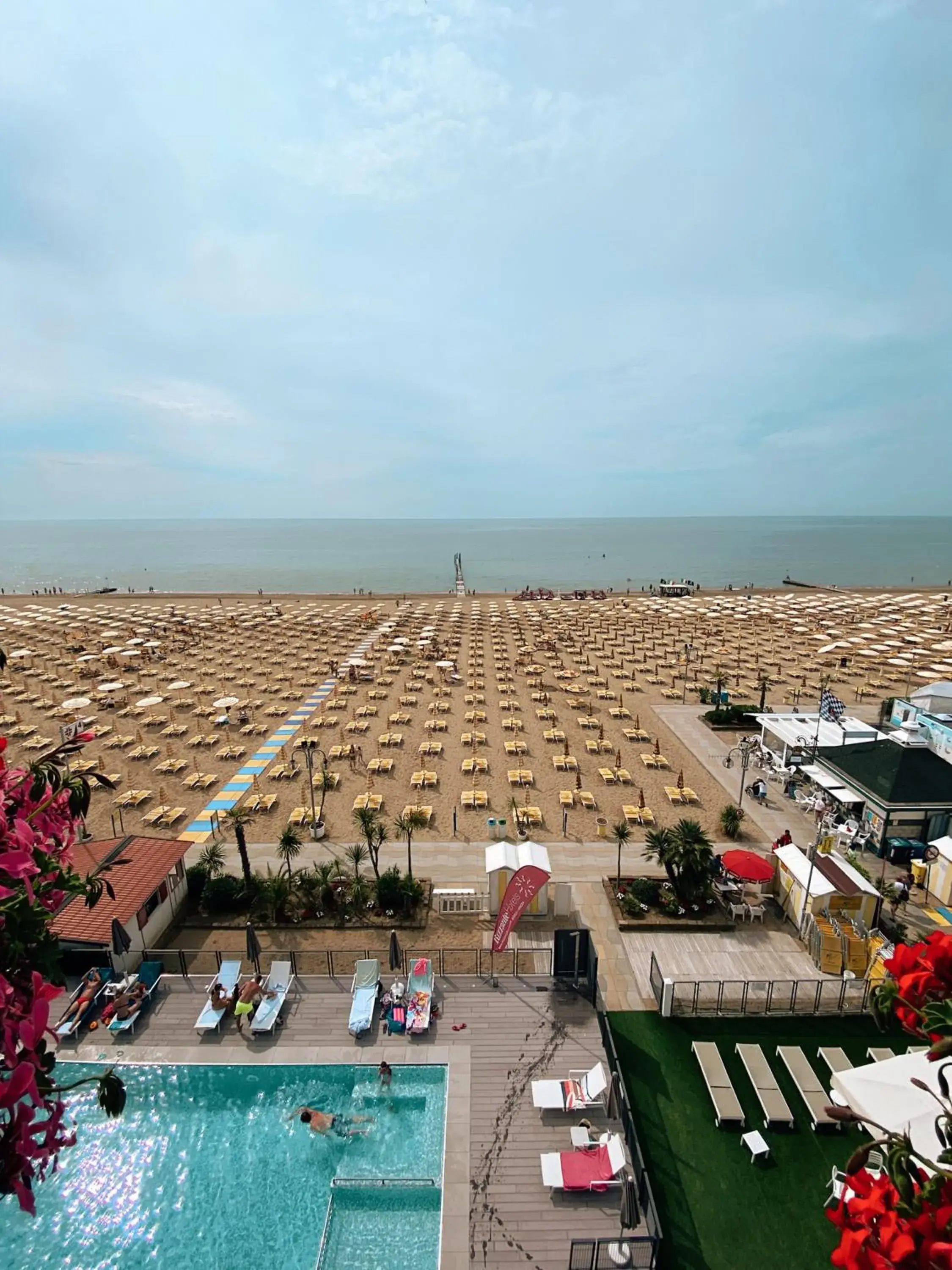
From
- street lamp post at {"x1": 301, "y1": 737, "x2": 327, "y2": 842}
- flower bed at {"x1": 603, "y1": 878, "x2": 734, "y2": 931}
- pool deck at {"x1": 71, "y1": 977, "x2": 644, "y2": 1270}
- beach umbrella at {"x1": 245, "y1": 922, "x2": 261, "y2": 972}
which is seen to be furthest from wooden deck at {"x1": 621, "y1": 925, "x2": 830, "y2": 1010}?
street lamp post at {"x1": 301, "y1": 737, "x2": 327, "y2": 842}

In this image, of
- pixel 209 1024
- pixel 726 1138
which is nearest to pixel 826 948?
pixel 726 1138

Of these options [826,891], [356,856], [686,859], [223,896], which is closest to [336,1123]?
[356,856]

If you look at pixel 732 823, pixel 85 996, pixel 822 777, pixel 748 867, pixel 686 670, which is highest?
pixel 822 777

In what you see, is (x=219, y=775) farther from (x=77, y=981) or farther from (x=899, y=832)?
(x=899, y=832)

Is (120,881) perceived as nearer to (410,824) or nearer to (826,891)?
(410,824)

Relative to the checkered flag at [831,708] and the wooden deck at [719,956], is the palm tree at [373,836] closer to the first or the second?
the wooden deck at [719,956]
